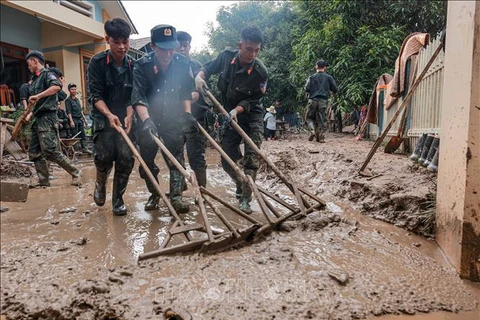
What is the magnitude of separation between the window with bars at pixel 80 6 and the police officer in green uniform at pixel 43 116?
7135mm

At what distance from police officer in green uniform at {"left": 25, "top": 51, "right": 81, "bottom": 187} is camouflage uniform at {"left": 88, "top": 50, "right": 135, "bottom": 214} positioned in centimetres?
145

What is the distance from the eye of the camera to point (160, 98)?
3.26m

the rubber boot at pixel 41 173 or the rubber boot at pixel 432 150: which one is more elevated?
the rubber boot at pixel 432 150

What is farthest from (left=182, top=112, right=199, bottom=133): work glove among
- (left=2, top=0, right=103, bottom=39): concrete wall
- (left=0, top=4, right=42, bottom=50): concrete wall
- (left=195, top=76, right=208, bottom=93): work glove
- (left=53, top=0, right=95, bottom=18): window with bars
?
(left=53, top=0, right=95, bottom=18): window with bars

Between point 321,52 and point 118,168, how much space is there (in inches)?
334

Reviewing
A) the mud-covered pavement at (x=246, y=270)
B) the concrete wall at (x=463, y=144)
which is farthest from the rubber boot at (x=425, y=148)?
the concrete wall at (x=463, y=144)

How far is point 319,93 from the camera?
7.52 m

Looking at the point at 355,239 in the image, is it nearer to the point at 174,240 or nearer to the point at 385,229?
the point at 385,229

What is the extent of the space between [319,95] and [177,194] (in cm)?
540

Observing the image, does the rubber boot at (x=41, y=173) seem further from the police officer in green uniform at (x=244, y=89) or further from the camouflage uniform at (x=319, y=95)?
the camouflage uniform at (x=319, y=95)

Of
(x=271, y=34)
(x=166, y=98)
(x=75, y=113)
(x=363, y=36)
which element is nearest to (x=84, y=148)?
(x=75, y=113)

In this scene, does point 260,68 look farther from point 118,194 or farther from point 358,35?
point 358,35

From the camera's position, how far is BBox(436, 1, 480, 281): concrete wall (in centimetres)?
193

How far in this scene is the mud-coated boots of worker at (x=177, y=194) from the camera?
9.86 ft
